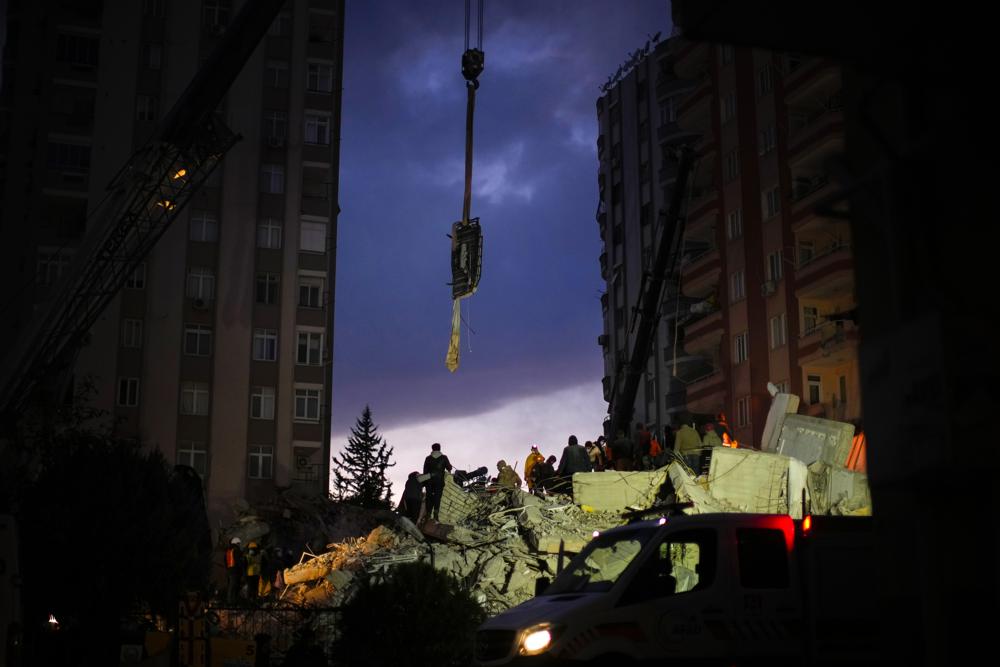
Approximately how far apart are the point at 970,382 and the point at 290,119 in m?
51.1

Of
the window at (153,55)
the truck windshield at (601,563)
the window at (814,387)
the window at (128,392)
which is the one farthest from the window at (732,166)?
the truck windshield at (601,563)

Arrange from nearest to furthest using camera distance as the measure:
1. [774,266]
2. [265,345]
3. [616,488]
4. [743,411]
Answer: [616,488] < [774,266] < [743,411] < [265,345]

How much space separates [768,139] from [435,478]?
21647 millimetres

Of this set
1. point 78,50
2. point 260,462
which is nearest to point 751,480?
point 260,462

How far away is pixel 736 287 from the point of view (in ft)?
156

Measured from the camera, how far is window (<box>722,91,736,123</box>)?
47.9 meters

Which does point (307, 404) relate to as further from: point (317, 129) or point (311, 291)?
point (317, 129)

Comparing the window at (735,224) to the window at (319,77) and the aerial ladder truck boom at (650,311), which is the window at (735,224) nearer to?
the aerial ladder truck boom at (650,311)

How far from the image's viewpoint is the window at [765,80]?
147 ft

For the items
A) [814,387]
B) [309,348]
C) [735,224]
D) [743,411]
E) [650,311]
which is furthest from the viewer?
[309,348]

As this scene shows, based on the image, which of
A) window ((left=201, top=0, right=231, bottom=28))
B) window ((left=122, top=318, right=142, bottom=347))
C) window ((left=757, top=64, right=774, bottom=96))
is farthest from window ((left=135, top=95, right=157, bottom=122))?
window ((left=757, top=64, right=774, bottom=96))

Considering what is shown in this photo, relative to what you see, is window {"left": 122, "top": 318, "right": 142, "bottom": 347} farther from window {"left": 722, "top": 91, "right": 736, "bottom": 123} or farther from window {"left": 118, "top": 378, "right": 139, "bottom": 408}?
window {"left": 722, "top": 91, "right": 736, "bottom": 123}

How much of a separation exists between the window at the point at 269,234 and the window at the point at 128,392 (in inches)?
312

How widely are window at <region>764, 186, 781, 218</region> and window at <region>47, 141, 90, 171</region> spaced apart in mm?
28759
